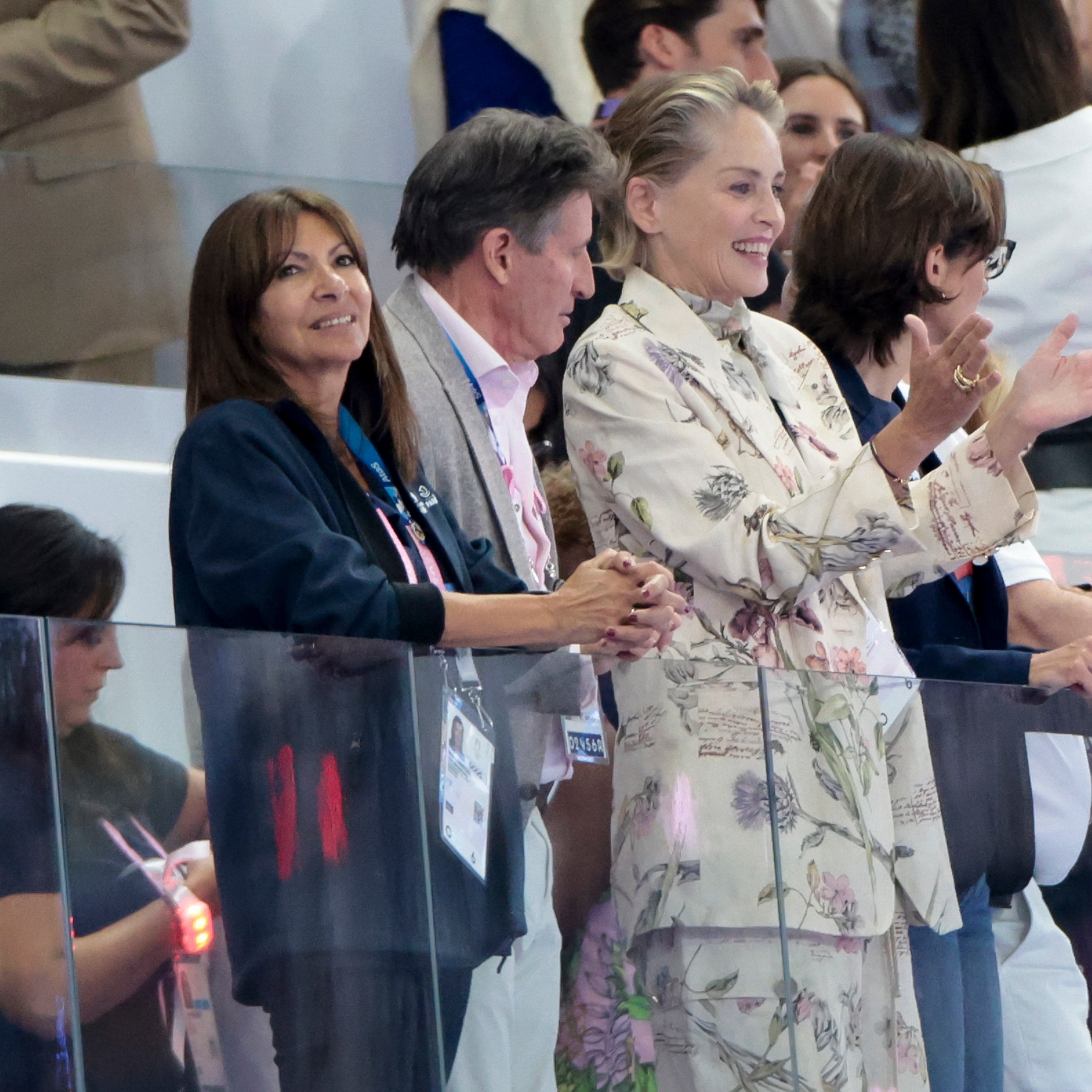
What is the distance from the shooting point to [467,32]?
14.1 feet

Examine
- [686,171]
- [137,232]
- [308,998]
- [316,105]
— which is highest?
[316,105]

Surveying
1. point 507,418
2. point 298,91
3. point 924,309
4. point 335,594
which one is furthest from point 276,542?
point 298,91

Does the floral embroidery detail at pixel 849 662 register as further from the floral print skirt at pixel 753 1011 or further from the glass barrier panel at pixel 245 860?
the glass barrier panel at pixel 245 860

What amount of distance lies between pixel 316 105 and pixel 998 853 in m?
3.17

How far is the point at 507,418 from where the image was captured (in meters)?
2.76

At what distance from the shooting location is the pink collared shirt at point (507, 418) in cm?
271

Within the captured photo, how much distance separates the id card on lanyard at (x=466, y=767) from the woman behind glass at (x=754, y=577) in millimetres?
178

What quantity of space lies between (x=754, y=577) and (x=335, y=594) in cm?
53

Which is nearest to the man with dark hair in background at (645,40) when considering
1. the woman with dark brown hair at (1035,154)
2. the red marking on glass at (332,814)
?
the woman with dark brown hair at (1035,154)

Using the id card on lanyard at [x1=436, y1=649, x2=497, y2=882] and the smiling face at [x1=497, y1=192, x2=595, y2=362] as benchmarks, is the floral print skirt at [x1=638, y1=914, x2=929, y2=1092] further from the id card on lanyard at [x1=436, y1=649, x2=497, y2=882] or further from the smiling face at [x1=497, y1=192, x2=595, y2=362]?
the smiling face at [x1=497, y1=192, x2=595, y2=362]

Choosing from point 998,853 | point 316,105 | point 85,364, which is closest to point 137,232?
point 85,364

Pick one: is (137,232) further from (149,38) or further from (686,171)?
(686,171)

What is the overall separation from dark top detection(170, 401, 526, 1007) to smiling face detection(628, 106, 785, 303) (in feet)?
2.13

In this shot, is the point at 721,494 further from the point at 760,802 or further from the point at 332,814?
the point at 332,814
